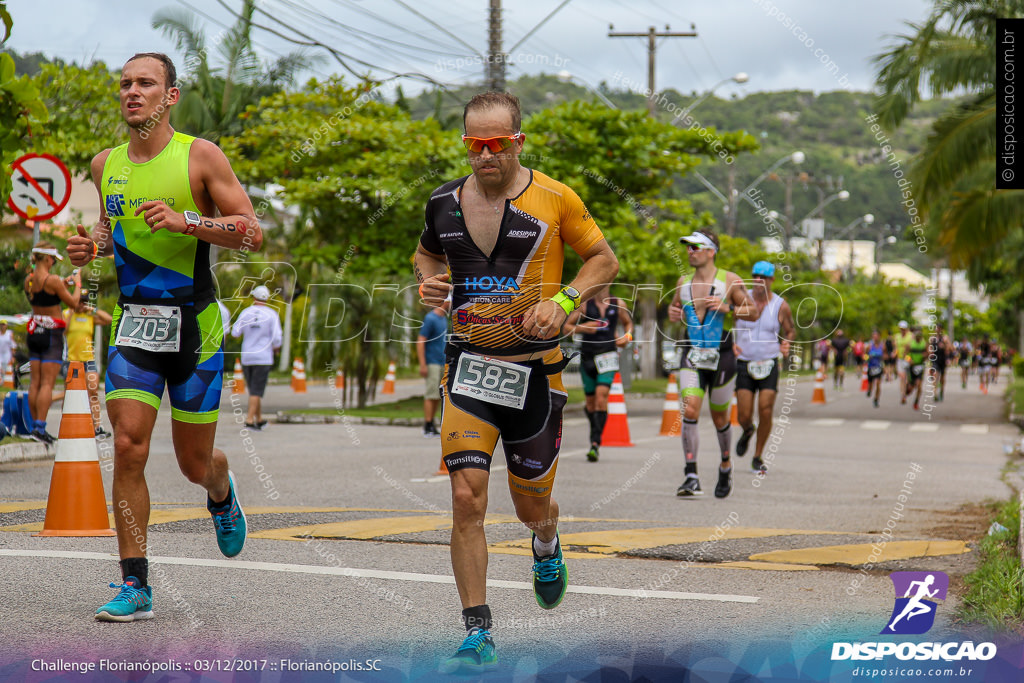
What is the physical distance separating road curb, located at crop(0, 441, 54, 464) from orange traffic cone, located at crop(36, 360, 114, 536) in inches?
190

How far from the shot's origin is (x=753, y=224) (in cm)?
6700

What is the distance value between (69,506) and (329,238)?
1735cm

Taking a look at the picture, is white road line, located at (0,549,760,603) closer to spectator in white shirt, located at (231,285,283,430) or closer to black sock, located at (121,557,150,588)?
black sock, located at (121,557,150,588)

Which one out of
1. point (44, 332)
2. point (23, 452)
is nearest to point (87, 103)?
point (44, 332)

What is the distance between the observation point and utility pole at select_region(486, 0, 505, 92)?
761 inches

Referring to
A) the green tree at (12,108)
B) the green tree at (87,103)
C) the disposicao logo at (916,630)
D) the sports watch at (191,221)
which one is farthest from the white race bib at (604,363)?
the green tree at (87,103)

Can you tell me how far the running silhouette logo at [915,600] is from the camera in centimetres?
484

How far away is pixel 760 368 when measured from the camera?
440 inches

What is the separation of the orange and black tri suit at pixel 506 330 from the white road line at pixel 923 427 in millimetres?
17599

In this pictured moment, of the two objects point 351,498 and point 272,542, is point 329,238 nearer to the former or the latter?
point 351,498

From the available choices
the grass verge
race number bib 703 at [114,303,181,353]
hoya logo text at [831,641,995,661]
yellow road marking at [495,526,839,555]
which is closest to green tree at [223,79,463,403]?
yellow road marking at [495,526,839,555]

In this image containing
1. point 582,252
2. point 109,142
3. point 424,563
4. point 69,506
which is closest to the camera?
point 582,252

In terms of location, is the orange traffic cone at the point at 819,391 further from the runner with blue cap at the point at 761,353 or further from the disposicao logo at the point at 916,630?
the disposicao logo at the point at 916,630

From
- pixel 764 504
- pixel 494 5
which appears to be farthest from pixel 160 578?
pixel 494 5
